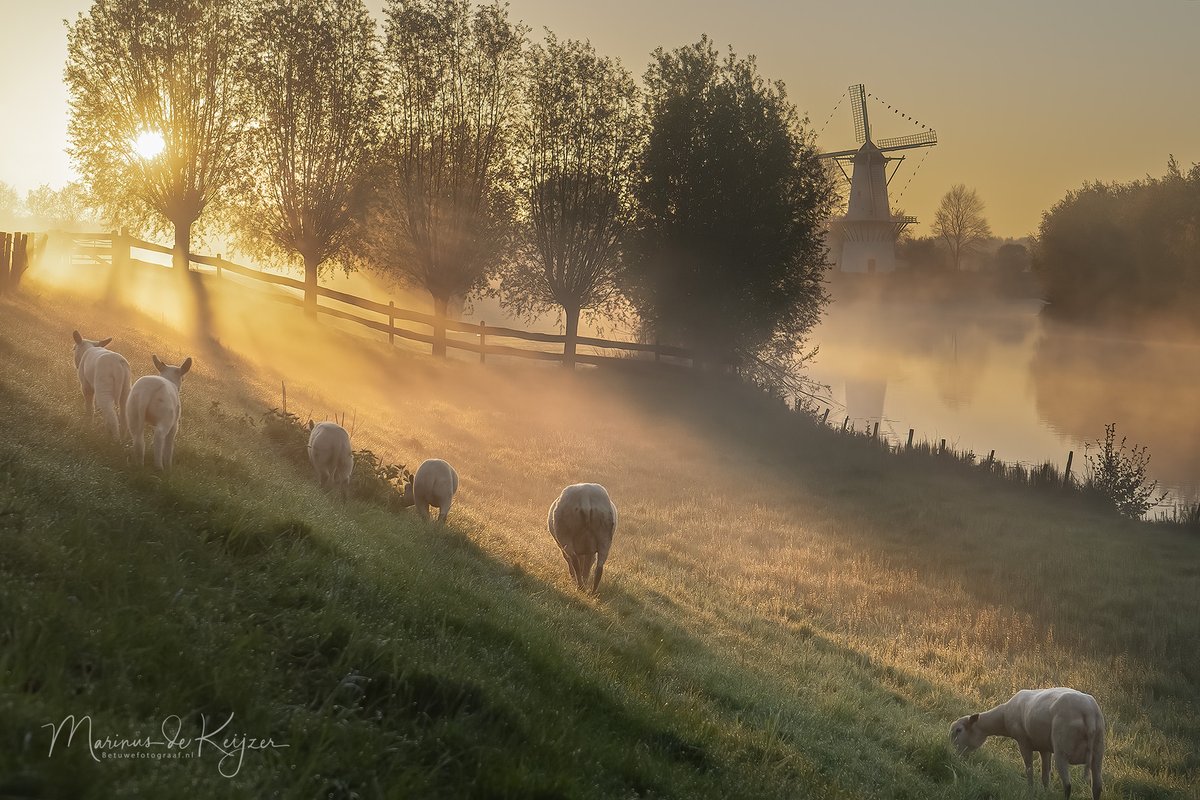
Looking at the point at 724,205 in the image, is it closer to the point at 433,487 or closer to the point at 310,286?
the point at 310,286

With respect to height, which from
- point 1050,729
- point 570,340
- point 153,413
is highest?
point 570,340

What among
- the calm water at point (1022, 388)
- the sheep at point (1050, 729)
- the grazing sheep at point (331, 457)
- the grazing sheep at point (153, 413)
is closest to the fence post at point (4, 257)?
the grazing sheep at point (331, 457)

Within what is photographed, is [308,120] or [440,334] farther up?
[308,120]

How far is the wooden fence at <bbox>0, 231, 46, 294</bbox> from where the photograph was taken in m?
20.1

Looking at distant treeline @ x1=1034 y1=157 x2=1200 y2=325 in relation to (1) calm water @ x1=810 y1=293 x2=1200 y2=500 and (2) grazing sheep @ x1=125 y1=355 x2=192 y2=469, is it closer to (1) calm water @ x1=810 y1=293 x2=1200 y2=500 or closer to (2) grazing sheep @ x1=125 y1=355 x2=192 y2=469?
(1) calm water @ x1=810 y1=293 x2=1200 y2=500

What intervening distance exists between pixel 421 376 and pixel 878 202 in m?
66.9

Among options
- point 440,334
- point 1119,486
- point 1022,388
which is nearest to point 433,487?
point 1119,486

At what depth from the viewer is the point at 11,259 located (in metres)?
20.4

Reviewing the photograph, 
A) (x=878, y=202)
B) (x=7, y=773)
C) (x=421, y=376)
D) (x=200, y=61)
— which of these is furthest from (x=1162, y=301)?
(x=7, y=773)

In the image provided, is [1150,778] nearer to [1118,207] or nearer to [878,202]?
[1118,207]

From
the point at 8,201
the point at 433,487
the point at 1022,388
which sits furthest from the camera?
the point at 8,201

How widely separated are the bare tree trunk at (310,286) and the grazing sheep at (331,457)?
28.1 meters

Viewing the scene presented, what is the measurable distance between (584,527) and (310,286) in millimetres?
30549

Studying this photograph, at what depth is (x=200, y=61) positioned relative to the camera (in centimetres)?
3744
